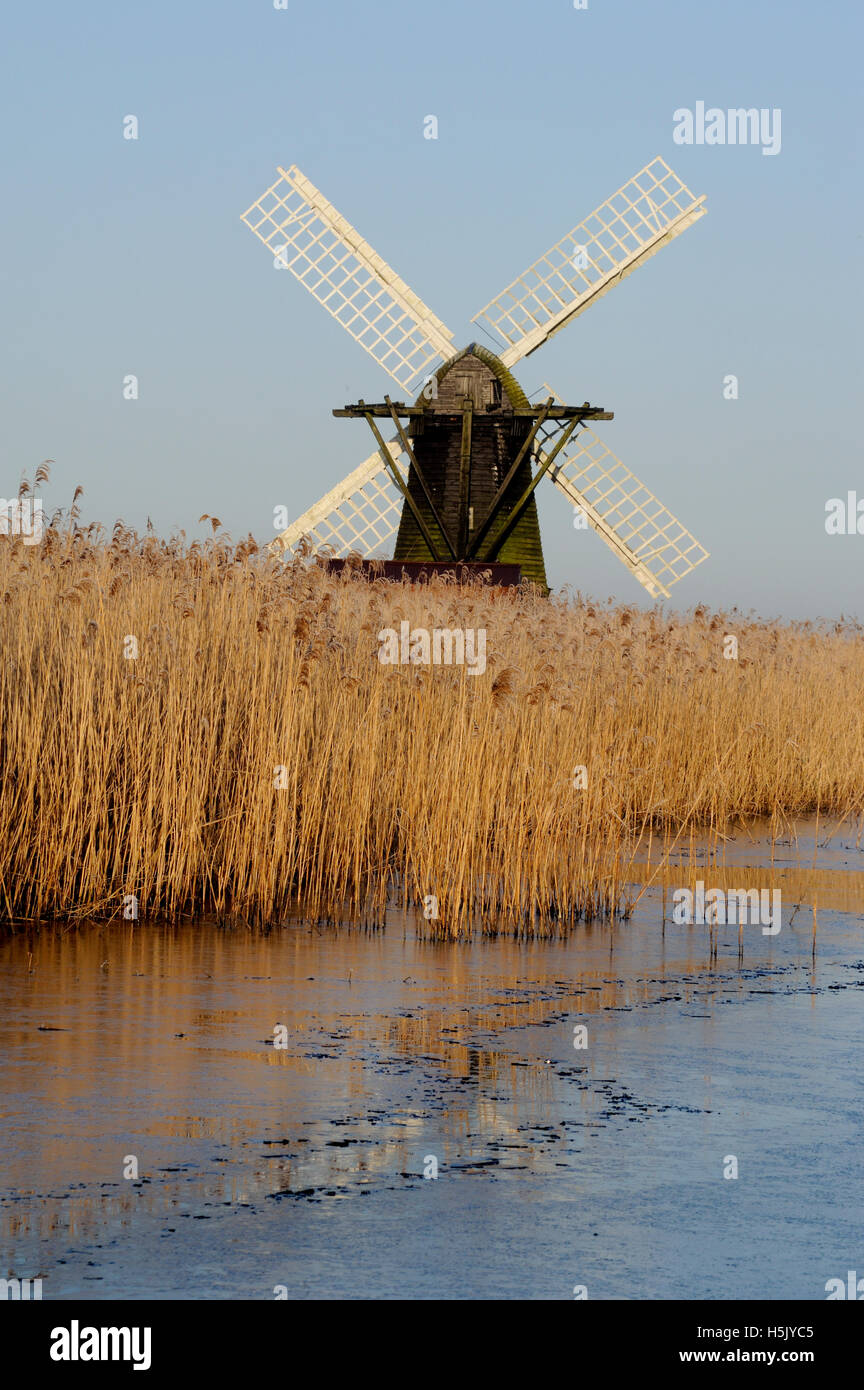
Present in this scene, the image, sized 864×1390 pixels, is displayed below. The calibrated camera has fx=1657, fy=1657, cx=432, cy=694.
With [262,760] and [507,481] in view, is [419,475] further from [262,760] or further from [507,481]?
[262,760]

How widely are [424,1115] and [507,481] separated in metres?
21.6

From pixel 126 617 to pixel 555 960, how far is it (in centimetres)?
331

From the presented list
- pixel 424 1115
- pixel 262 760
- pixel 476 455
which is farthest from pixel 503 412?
pixel 424 1115

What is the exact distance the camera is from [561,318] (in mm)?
29875

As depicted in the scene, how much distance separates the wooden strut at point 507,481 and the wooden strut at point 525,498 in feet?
0.79

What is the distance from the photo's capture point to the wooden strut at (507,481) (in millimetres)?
26516

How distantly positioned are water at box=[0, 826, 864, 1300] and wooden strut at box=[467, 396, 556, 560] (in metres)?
18.5

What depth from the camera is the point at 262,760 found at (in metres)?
9.15

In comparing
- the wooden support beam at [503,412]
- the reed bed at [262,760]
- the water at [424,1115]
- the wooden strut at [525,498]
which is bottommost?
the water at [424,1115]

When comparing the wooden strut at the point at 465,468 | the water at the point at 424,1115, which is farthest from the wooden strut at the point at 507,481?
the water at the point at 424,1115

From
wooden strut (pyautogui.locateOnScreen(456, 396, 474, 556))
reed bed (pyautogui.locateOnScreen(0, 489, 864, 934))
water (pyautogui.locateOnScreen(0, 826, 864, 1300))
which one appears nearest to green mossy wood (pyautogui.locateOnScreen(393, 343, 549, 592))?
wooden strut (pyautogui.locateOnScreen(456, 396, 474, 556))

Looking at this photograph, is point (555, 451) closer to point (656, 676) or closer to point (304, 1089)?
point (656, 676)

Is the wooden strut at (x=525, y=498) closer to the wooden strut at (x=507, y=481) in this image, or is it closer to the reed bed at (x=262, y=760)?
the wooden strut at (x=507, y=481)

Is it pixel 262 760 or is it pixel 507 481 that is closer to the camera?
pixel 262 760
